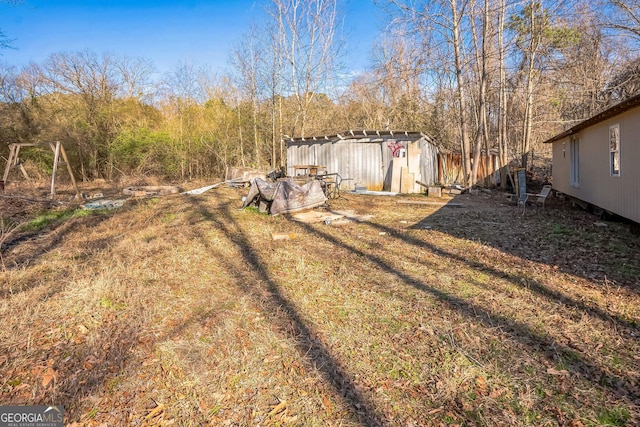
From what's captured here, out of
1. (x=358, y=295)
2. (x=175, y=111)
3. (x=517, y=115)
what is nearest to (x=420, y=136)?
(x=517, y=115)

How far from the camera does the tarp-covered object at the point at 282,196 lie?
8705 mm

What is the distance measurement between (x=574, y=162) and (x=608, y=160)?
3327 mm

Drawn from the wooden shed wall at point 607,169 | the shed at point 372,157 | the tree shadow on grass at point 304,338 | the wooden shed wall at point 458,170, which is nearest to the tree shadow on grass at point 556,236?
the wooden shed wall at point 607,169

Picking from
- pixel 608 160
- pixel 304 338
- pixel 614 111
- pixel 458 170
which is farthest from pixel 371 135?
pixel 304 338

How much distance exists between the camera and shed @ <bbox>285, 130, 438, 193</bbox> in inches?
531

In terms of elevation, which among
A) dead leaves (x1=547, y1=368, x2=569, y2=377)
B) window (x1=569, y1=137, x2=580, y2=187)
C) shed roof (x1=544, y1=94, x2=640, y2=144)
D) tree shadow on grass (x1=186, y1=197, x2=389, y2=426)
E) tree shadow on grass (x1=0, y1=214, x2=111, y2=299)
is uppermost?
shed roof (x1=544, y1=94, x2=640, y2=144)

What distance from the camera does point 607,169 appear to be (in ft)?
25.4

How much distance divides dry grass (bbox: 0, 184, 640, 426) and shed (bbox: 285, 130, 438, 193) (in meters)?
7.75

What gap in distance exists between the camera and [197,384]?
2.51 m

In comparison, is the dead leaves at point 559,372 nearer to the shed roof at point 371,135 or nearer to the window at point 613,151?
the window at point 613,151

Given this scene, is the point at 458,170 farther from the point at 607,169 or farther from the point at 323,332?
the point at 323,332

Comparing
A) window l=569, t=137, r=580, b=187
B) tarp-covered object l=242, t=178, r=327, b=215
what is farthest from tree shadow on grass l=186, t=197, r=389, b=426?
window l=569, t=137, r=580, b=187

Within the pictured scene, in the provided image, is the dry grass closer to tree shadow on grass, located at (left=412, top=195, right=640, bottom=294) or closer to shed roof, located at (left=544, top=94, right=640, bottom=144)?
tree shadow on grass, located at (left=412, top=195, right=640, bottom=294)

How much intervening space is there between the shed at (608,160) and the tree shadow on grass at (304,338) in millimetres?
6546
